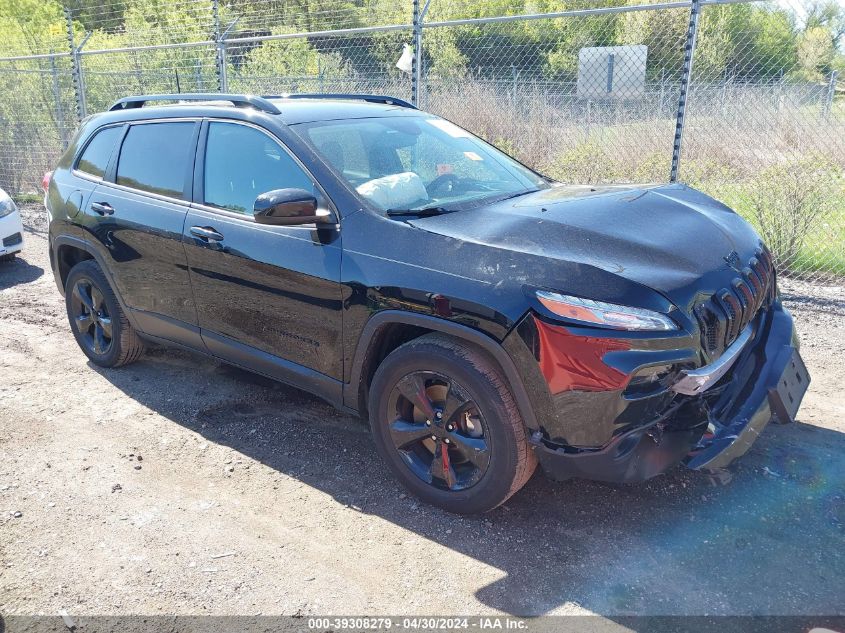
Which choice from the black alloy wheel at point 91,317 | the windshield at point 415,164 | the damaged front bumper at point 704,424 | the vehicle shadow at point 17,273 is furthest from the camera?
the vehicle shadow at point 17,273

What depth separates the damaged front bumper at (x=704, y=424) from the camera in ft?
9.16

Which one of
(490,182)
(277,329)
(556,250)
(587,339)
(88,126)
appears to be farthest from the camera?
(88,126)

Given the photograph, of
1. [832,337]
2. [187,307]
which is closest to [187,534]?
[187,307]

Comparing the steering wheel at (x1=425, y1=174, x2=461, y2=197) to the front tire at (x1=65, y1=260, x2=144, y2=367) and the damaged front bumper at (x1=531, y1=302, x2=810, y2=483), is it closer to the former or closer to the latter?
the damaged front bumper at (x1=531, y1=302, x2=810, y2=483)

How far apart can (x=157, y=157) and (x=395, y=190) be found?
1759 mm

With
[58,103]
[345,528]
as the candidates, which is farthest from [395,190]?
[58,103]

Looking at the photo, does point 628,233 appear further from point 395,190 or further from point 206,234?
point 206,234

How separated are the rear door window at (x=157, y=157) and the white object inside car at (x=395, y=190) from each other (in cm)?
129

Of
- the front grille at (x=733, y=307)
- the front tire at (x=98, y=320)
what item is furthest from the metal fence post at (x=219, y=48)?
the front grille at (x=733, y=307)

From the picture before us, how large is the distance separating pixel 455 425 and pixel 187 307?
1970 millimetres

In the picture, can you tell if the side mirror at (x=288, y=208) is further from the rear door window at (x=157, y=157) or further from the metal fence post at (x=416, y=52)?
the metal fence post at (x=416, y=52)

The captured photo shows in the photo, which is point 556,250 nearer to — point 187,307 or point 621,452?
point 621,452

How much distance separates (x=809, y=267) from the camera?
6723 mm

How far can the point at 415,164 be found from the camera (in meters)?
3.92
